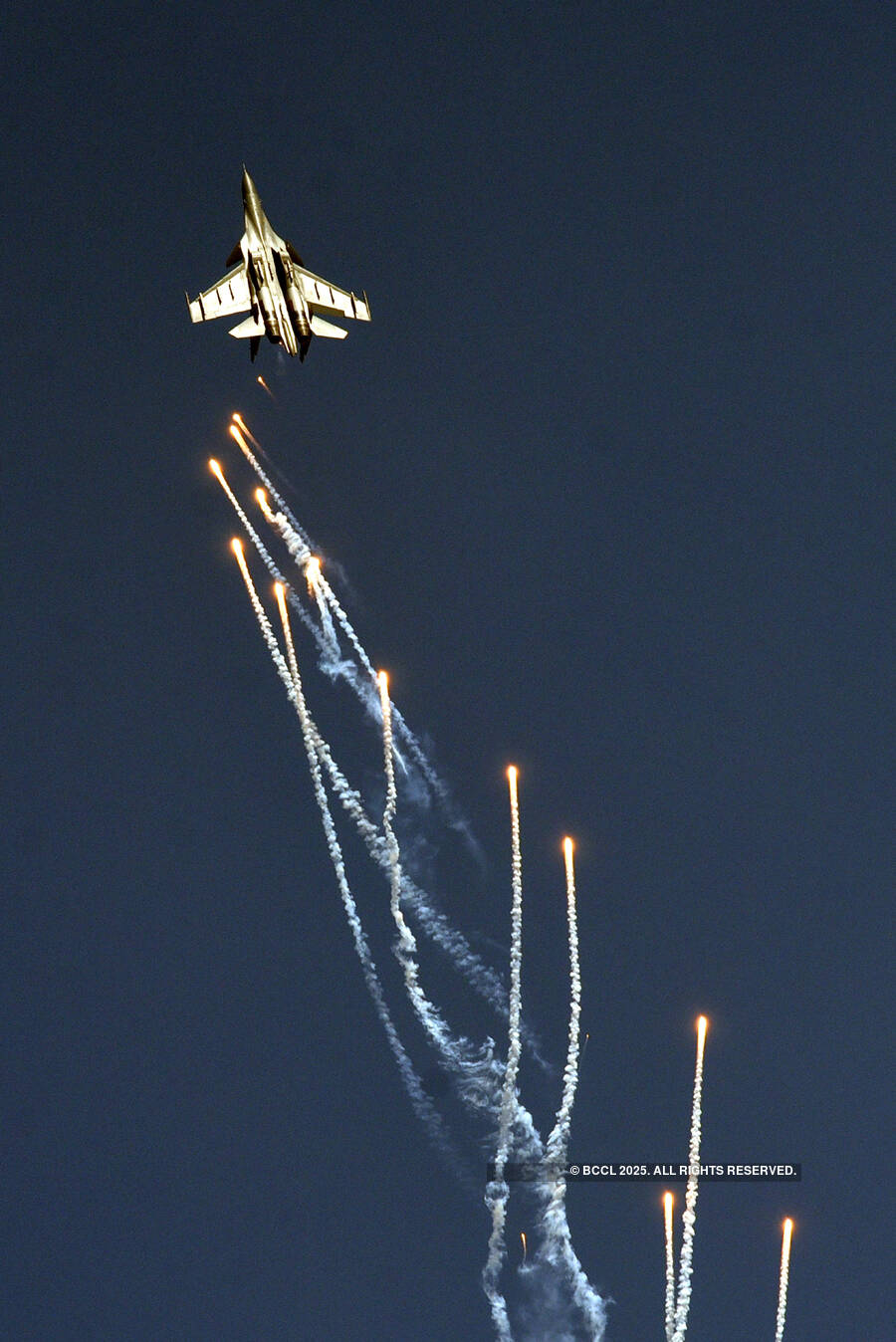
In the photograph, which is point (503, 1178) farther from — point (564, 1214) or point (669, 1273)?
point (669, 1273)

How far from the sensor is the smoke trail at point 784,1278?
180ft

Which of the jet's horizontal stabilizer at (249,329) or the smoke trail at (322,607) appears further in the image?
the smoke trail at (322,607)

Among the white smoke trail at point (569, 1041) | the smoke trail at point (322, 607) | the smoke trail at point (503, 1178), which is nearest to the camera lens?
the smoke trail at point (503, 1178)

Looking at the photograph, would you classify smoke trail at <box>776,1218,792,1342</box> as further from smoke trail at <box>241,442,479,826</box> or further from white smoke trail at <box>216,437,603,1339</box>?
smoke trail at <box>241,442,479,826</box>

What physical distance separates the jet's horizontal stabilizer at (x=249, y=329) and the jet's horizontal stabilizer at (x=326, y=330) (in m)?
1.74

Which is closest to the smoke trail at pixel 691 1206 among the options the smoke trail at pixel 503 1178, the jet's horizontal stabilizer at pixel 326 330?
the smoke trail at pixel 503 1178

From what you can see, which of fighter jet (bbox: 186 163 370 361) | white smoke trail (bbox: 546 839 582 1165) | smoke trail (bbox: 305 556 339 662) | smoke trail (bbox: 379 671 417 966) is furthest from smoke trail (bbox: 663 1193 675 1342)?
fighter jet (bbox: 186 163 370 361)

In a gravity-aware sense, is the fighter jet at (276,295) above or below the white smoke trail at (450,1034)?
above

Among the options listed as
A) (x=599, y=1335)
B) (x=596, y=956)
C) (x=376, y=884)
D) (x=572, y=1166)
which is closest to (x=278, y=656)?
(x=376, y=884)

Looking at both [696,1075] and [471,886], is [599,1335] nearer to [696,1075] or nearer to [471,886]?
[696,1075]

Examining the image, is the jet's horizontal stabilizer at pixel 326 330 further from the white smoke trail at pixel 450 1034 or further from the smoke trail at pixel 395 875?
the smoke trail at pixel 395 875

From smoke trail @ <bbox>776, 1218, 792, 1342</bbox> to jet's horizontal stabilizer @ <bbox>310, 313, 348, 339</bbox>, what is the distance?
27689 millimetres

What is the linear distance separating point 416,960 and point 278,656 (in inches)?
372

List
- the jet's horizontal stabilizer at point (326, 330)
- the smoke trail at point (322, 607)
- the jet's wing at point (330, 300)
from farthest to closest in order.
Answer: the smoke trail at point (322, 607) → the jet's horizontal stabilizer at point (326, 330) → the jet's wing at point (330, 300)
